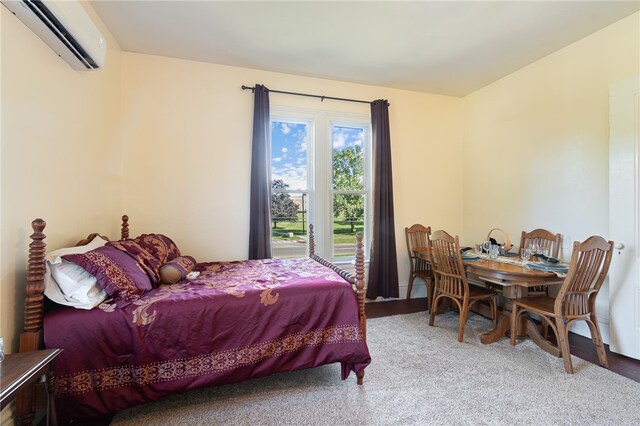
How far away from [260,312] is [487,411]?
1525mm

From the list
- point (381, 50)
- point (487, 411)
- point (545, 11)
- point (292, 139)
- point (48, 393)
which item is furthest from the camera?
point (292, 139)

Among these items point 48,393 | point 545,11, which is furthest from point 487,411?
point 545,11

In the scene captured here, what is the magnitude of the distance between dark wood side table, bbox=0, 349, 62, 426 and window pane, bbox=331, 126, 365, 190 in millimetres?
3168

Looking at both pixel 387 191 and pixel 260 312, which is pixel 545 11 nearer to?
pixel 387 191

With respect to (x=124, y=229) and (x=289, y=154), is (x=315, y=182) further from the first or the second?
(x=124, y=229)

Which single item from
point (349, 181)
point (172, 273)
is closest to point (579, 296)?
point (349, 181)

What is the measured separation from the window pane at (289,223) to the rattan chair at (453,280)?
A: 1.57 metres

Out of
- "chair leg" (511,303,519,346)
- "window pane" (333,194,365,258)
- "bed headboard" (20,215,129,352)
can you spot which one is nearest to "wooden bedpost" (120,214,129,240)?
"bed headboard" (20,215,129,352)

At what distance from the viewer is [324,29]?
2.76 m

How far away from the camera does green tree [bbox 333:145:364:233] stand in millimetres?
4027

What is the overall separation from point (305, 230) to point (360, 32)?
226 cm

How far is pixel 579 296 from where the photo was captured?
7.85 ft

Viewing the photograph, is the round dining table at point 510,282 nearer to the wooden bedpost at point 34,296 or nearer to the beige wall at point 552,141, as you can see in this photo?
the beige wall at point 552,141

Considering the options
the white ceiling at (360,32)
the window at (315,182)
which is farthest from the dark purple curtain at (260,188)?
the white ceiling at (360,32)
